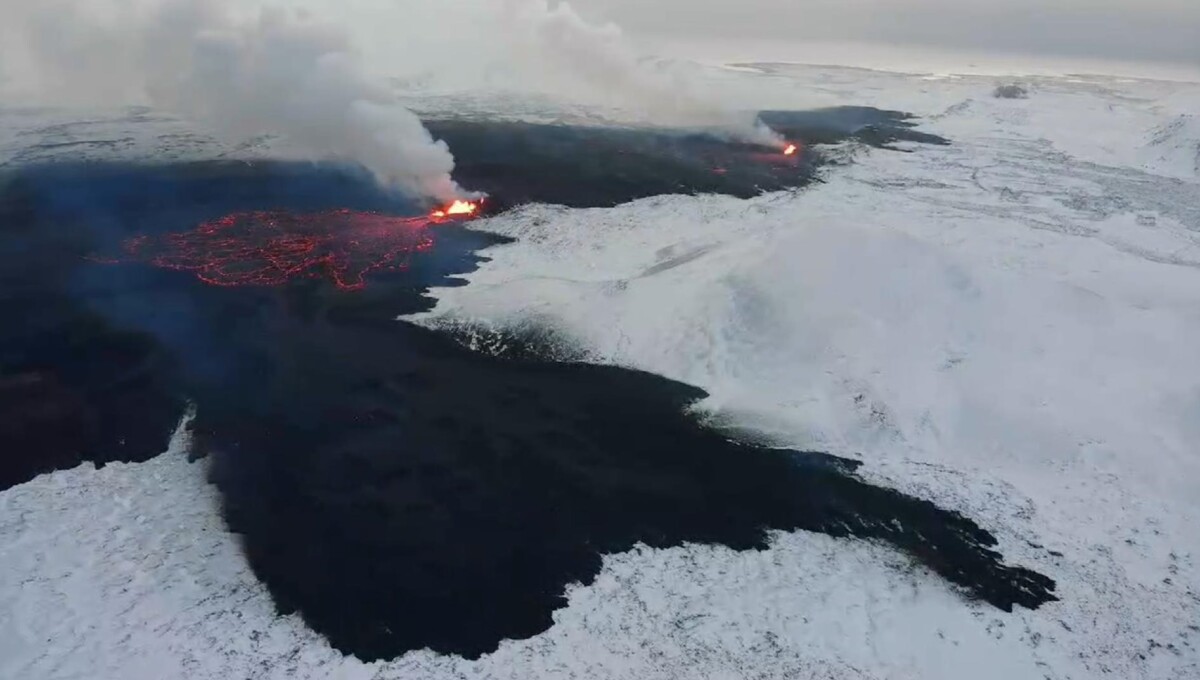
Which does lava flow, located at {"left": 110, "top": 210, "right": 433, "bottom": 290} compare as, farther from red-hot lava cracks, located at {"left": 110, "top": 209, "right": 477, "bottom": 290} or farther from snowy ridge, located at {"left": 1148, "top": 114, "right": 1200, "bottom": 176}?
snowy ridge, located at {"left": 1148, "top": 114, "right": 1200, "bottom": 176}

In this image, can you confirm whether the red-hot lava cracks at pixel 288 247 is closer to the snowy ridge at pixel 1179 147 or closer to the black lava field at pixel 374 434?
the black lava field at pixel 374 434

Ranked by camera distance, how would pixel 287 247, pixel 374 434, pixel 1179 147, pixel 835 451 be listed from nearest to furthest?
pixel 374 434 → pixel 835 451 → pixel 287 247 → pixel 1179 147

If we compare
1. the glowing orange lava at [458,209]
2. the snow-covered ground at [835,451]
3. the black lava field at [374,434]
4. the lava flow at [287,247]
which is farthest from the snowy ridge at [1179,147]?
the lava flow at [287,247]

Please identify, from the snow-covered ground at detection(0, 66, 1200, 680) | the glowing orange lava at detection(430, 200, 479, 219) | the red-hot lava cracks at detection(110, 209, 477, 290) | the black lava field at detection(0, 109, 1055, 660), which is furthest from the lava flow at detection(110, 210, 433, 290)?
the snow-covered ground at detection(0, 66, 1200, 680)

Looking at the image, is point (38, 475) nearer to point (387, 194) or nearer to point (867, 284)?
point (387, 194)

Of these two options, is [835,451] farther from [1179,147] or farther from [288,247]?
[1179,147]

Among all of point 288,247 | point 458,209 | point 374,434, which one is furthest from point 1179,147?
point 374,434

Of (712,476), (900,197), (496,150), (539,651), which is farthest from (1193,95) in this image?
(539,651)
